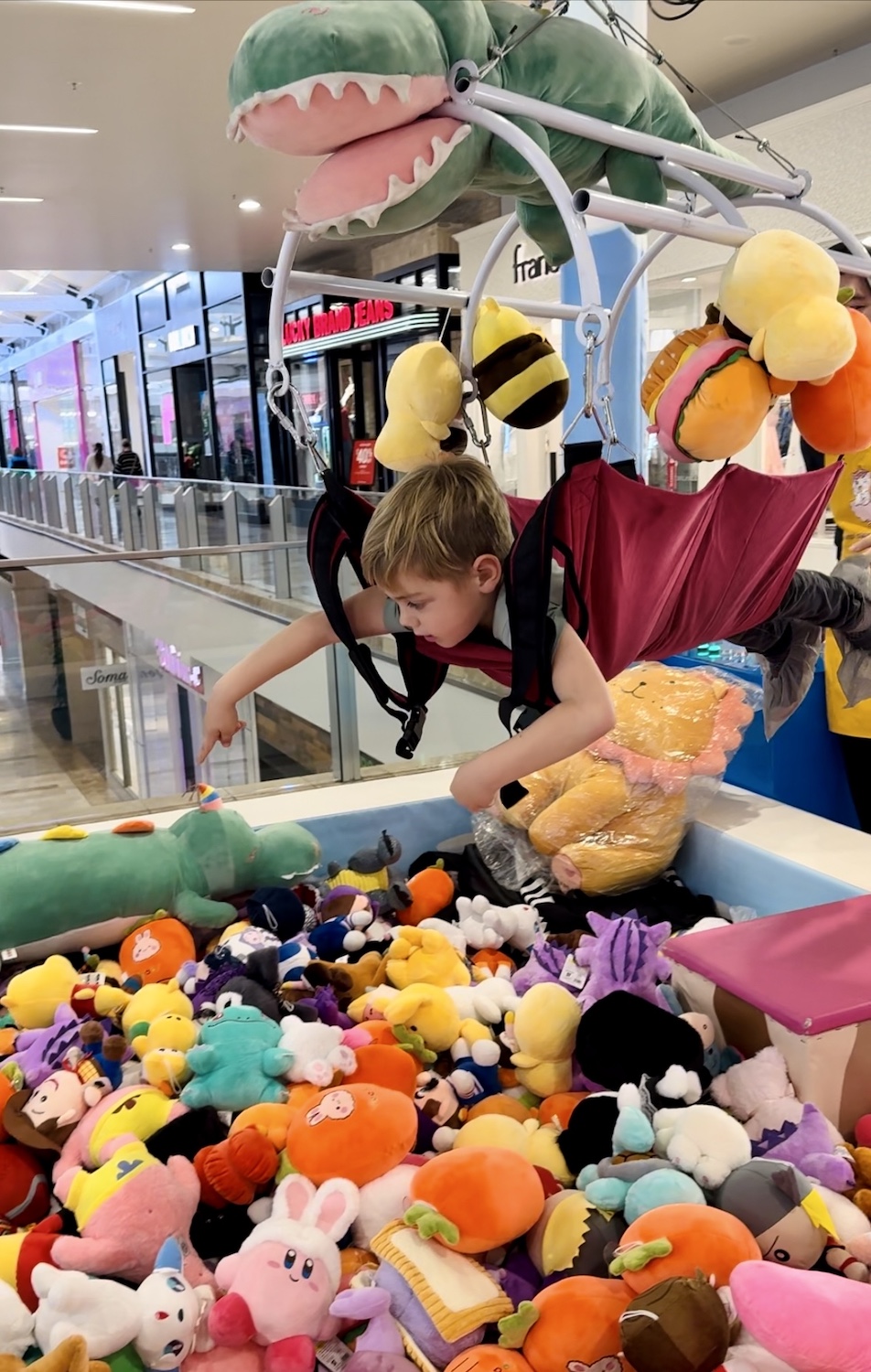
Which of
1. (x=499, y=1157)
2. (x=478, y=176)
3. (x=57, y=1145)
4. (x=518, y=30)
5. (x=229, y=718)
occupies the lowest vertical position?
(x=57, y=1145)

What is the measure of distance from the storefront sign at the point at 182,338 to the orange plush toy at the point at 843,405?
1317 centimetres

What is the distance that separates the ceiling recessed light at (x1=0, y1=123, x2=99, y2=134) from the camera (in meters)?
5.83

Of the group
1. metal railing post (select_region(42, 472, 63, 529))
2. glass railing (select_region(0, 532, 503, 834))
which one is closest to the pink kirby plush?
glass railing (select_region(0, 532, 503, 834))

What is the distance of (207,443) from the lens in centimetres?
1402

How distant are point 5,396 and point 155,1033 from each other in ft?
96.6

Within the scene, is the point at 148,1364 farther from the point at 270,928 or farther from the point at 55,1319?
the point at 270,928

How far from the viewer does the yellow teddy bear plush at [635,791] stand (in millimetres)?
2404

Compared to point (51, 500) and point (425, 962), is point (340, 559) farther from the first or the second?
point (51, 500)

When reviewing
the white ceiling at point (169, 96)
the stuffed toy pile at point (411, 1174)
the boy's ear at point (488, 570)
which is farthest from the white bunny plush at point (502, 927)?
the white ceiling at point (169, 96)

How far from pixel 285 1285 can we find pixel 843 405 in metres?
1.34

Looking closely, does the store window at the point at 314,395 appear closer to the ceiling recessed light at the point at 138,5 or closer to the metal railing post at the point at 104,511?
the metal railing post at the point at 104,511

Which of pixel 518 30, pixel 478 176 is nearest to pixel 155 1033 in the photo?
pixel 478 176

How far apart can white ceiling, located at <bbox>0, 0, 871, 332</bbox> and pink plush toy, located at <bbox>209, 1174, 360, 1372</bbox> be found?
3.75 meters

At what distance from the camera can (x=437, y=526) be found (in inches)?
50.1
